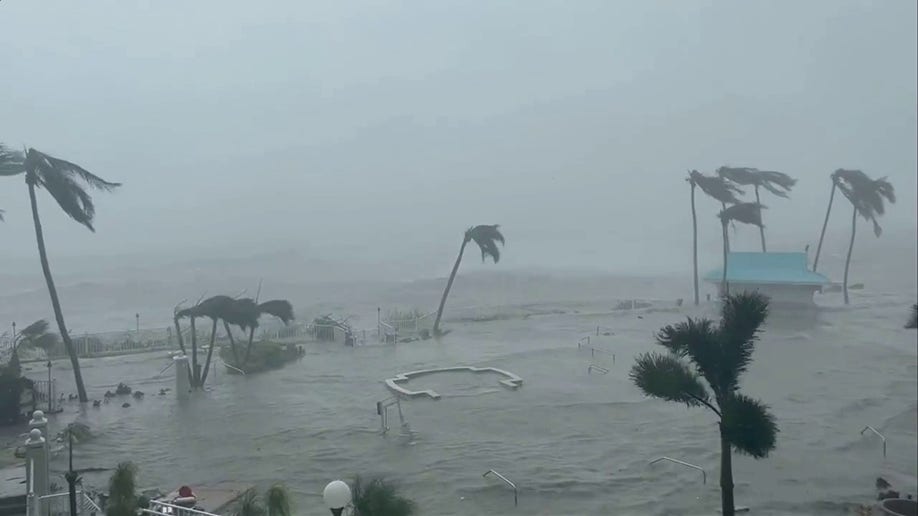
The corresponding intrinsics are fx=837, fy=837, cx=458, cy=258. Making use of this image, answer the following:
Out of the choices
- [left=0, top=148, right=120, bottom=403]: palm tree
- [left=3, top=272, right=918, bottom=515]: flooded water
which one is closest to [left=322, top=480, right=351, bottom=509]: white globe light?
[left=3, top=272, right=918, bottom=515]: flooded water

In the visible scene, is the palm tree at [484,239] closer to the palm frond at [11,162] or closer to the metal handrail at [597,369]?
the metal handrail at [597,369]

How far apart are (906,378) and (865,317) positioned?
867 cm

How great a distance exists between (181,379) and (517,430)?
625 centimetres

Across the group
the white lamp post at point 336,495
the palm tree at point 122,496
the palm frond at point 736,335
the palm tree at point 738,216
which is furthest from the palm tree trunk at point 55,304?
the palm tree at point 738,216

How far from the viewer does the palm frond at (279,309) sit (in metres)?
19.1

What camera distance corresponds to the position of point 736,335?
8539mm

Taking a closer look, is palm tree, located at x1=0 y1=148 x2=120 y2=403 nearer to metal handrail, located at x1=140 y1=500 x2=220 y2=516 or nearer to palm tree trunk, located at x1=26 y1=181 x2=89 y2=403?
palm tree trunk, located at x1=26 y1=181 x2=89 y2=403

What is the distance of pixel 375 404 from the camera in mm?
15477

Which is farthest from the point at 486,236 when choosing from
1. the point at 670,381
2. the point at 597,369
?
the point at 670,381

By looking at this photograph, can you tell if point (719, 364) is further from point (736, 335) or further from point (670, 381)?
point (670, 381)

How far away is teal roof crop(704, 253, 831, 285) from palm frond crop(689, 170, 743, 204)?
6.95 ft

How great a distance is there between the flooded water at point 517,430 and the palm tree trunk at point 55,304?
29cm

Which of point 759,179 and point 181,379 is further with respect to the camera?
point 759,179

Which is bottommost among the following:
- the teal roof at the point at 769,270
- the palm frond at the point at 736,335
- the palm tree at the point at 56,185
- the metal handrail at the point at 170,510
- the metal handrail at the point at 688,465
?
the metal handrail at the point at 688,465
